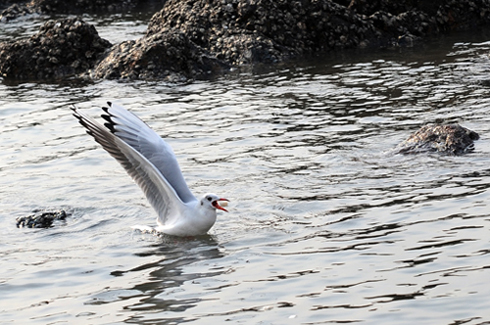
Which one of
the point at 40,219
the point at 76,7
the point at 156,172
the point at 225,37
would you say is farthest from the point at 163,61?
the point at 76,7

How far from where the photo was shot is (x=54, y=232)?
8180 millimetres

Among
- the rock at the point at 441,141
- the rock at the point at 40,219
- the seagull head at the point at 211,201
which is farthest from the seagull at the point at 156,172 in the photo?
the rock at the point at 441,141

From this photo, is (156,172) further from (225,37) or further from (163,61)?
(225,37)

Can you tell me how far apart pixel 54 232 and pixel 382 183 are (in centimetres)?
350

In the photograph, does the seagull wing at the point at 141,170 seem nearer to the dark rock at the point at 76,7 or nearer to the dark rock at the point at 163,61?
the dark rock at the point at 163,61

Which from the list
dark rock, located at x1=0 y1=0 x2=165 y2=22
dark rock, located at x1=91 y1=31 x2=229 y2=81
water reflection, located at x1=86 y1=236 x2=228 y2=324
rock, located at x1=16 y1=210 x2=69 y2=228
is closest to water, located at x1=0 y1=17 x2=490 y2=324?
water reflection, located at x1=86 y1=236 x2=228 y2=324

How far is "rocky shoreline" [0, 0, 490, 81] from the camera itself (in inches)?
598

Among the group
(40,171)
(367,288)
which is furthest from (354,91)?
(367,288)

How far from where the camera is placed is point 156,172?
7.53 meters

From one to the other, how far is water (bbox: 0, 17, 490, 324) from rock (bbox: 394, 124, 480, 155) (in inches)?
6.8

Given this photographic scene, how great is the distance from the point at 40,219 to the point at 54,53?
8.45 metres

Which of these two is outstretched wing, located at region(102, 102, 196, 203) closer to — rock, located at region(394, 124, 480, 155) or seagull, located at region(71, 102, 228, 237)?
seagull, located at region(71, 102, 228, 237)

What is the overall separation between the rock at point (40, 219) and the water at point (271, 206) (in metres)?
0.13

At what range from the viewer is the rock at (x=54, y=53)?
16.0 m
